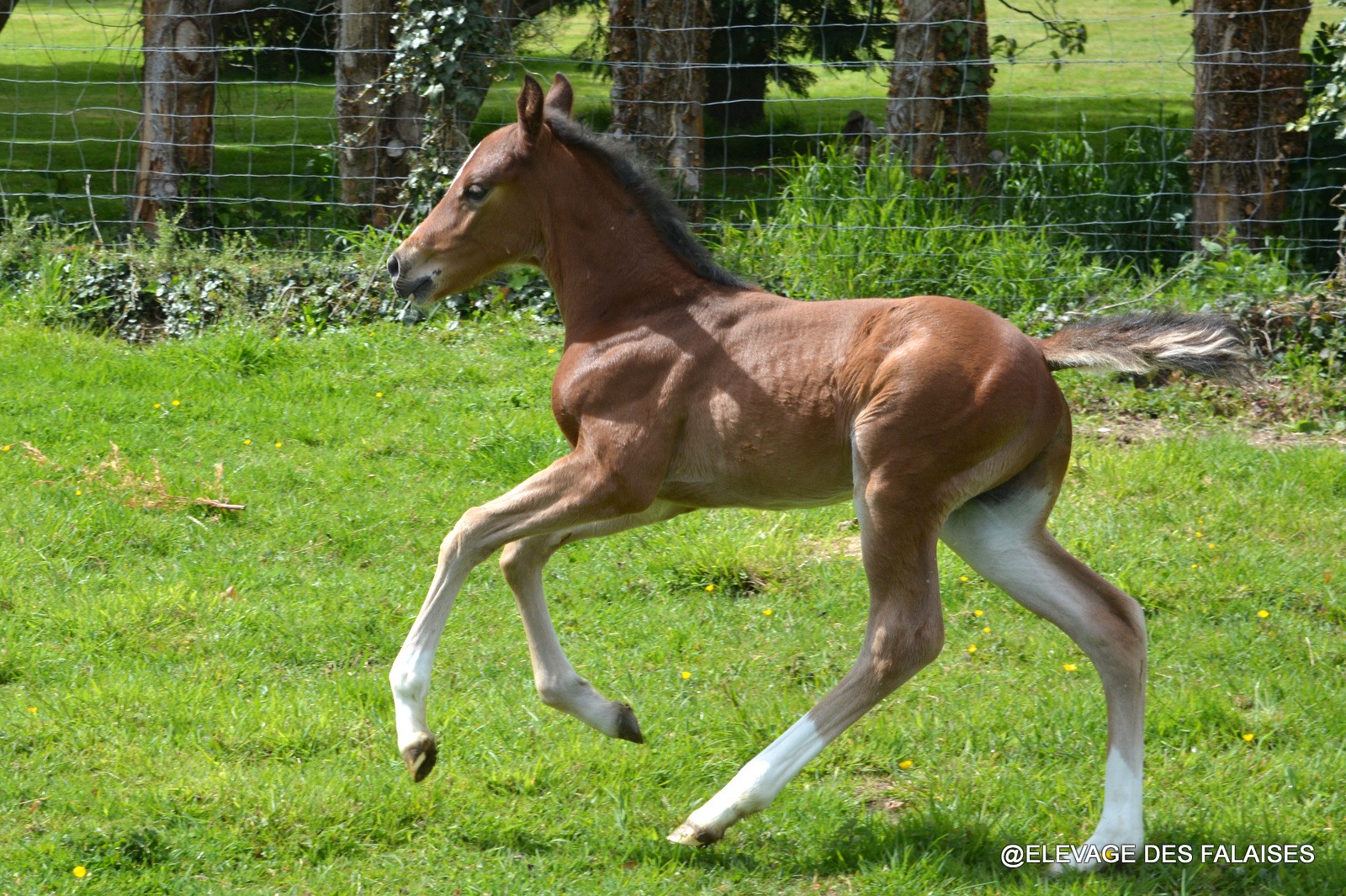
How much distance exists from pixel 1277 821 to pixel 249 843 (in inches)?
105

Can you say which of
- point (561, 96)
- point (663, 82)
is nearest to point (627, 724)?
point (561, 96)

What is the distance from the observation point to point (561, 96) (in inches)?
179

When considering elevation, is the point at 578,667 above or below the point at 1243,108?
below

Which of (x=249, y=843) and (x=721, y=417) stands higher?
(x=721, y=417)

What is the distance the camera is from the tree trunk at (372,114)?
9180 millimetres

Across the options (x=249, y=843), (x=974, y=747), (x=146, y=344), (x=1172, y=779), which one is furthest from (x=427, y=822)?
(x=146, y=344)

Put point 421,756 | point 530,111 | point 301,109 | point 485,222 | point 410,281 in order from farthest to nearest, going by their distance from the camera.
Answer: point 301,109
point 410,281
point 485,222
point 530,111
point 421,756

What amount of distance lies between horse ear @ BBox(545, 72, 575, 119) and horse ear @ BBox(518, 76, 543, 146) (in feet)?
A: 1.05

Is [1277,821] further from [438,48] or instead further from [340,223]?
[340,223]

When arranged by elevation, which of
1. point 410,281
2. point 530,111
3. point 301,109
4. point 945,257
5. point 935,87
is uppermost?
Result: point 301,109

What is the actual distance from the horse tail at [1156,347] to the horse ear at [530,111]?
1661 mm

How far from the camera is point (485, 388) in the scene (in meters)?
7.35

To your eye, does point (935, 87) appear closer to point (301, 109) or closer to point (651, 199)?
point (651, 199)

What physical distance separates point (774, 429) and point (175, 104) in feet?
23.8
